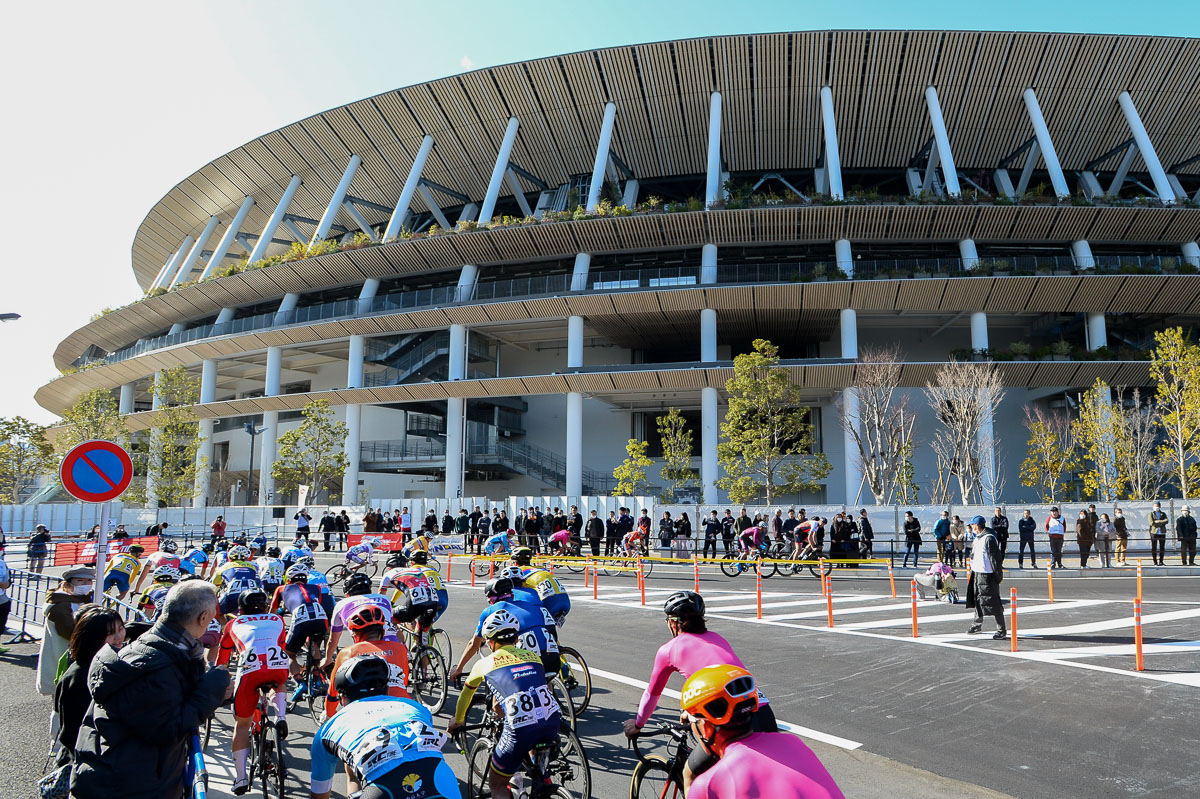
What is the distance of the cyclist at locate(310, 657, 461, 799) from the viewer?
10.2 ft

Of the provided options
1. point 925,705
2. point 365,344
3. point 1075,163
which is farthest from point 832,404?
point 925,705

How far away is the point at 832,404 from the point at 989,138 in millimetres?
17804

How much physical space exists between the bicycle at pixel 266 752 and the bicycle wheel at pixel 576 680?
7.74ft

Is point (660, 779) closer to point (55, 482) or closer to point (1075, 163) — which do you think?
point (1075, 163)

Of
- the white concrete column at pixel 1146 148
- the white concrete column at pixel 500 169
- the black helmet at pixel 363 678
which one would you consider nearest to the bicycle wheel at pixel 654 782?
the black helmet at pixel 363 678

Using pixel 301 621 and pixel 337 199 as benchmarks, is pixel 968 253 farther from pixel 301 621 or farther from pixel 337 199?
pixel 301 621

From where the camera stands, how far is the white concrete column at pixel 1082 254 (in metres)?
35.6

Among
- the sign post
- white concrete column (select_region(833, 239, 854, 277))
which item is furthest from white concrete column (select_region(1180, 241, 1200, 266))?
the sign post

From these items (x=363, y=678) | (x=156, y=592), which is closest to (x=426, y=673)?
(x=156, y=592)

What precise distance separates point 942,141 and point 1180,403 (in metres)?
16.6

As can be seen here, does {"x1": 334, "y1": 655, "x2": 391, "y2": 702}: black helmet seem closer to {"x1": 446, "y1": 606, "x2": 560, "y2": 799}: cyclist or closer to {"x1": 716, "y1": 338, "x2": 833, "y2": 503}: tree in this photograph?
{"x1": 446, "y1": 606, "x2": 560, "y2": 799}: cyclist

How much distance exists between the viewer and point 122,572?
38.9ft

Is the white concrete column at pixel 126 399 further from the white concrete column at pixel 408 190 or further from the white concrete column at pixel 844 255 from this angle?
the white concrete column at pixel 844 255

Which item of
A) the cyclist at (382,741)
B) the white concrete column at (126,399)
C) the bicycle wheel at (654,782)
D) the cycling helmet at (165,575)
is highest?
→ the white concrete column at (126,399)
